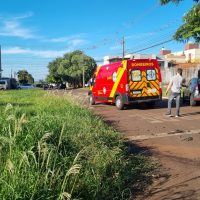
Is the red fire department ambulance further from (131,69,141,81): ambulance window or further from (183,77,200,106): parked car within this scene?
(183,77,200,106): parked car

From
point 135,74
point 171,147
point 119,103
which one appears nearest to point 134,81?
point 135,74

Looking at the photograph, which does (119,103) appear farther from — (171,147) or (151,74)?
(171,147)

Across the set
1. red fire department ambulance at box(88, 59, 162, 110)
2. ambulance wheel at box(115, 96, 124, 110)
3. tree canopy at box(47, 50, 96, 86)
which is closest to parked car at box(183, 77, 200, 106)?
red fire department ambulance at box(88, 59, 162, 110)

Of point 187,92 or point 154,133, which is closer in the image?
point 154,133

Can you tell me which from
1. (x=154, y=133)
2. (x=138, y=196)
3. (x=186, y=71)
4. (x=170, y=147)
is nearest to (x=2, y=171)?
(x=138, y=196)

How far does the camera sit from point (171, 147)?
8195mm

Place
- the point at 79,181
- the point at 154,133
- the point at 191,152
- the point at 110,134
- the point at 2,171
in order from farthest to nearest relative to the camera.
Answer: the point at 154,133 < the point at 110,134 < the point at 191,152 < the point at 79,181 < the point at 2,171

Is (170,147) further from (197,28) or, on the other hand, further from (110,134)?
(197,28)

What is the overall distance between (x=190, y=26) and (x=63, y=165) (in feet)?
42.7

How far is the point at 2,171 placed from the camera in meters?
4.38

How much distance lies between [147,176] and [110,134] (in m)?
2.79

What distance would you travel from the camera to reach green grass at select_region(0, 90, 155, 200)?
4.04 metres

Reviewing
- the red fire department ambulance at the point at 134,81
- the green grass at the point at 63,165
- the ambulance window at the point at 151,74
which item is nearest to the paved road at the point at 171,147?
the green grass at the point at 63,165

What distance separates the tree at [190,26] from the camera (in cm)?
1578
